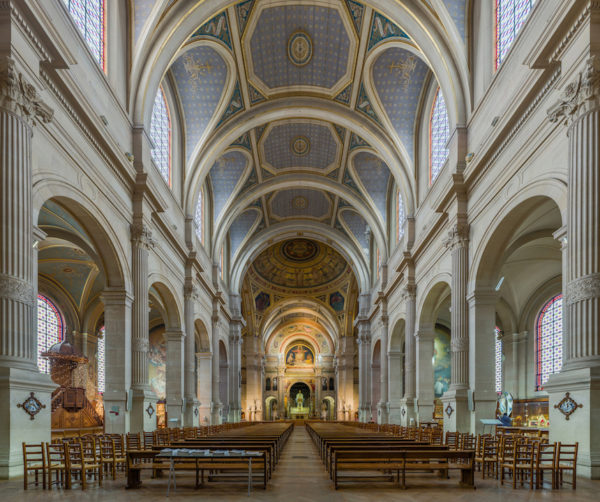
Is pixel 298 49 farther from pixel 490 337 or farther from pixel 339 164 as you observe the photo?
pixel 490 337

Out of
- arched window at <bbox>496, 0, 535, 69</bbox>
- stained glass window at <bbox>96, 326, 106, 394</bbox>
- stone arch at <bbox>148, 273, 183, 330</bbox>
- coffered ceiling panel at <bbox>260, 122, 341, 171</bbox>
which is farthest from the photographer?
stained glass window at <bbox>96, 326, 106, 394</bbox>

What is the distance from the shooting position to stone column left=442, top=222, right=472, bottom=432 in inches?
631

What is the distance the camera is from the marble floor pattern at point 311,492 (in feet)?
24.8

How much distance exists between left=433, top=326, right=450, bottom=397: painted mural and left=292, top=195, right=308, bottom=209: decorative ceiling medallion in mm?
11723

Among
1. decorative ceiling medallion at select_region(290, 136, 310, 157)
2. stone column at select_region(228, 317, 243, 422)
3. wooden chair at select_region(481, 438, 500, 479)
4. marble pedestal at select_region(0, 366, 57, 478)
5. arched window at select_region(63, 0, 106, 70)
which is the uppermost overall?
decorative ceiling medallion at select_region(290, 136, 310, 157)

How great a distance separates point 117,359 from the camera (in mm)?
15867

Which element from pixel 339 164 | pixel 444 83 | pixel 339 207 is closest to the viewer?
pixel 444 83

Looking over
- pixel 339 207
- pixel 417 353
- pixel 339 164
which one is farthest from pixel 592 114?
pixel 339 207

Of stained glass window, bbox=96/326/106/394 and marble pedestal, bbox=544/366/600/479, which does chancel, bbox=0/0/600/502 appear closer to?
marble pedestal, bbox=544/366/600/479

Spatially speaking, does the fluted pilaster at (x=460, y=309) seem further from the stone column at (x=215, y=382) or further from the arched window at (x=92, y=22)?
the stone column at (x=215, y=382)

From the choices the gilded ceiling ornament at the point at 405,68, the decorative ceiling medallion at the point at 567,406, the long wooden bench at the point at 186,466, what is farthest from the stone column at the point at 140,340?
the gilded ceiling ornament at the point at 405,68

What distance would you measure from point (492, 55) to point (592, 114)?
23.2 ft

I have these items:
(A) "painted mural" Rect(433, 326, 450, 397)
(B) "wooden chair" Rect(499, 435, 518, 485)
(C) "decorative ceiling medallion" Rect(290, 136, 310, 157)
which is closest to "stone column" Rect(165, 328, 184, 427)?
(C) "decorative ceiling medallion" Rect(290, 136, 310, 157)

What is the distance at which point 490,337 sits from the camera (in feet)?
51.3
